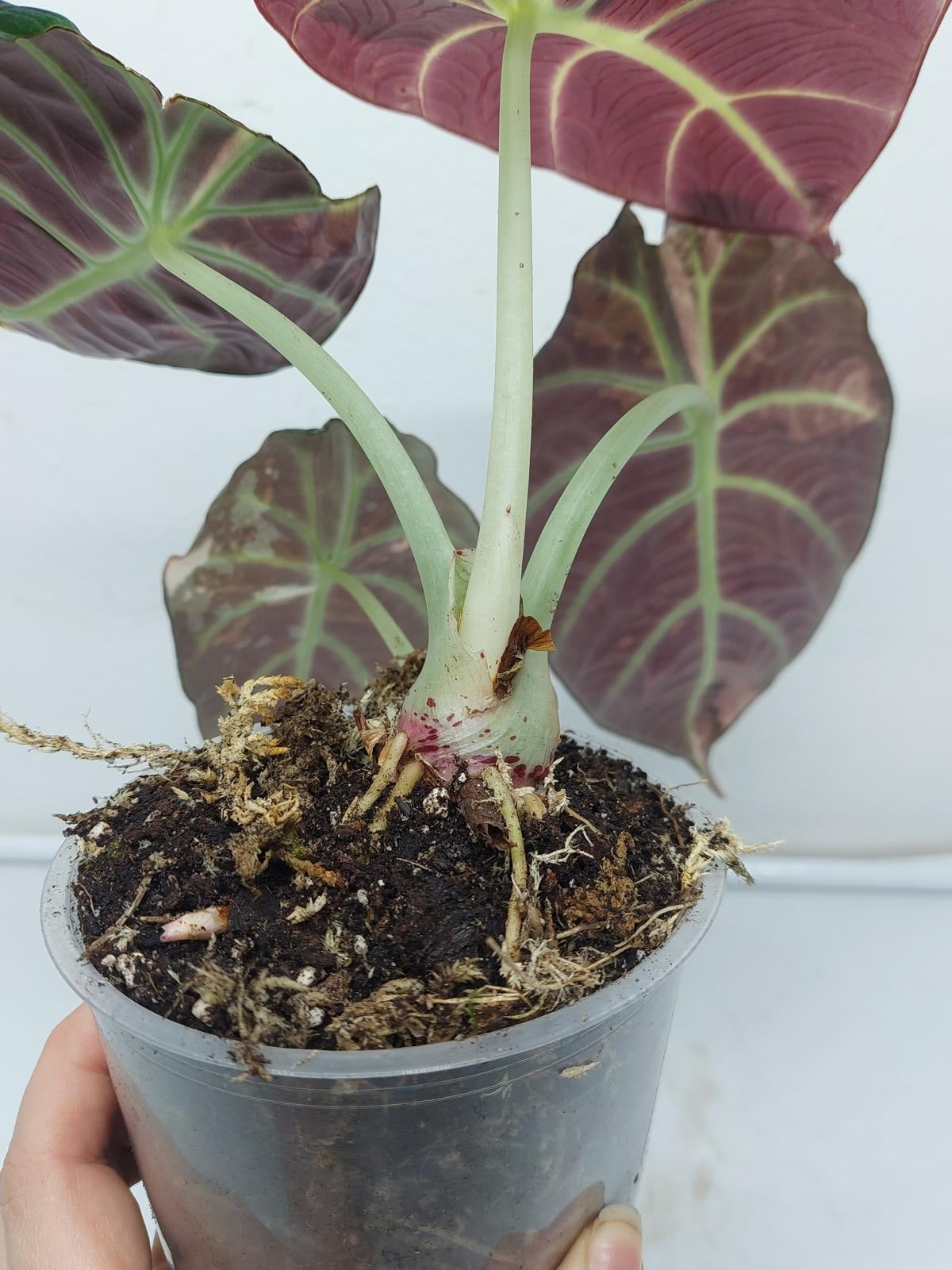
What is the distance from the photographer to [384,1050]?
464mm

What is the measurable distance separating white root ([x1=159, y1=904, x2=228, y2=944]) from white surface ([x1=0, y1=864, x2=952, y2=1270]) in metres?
0.68

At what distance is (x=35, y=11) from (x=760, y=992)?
3.99 ft

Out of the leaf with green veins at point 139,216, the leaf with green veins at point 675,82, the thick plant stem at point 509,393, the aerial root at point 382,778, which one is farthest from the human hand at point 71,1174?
the leaf with green veins at point 675,82

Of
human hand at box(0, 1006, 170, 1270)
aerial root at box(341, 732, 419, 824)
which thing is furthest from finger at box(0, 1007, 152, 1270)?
aerial root at box(341, 732, 419, 824)

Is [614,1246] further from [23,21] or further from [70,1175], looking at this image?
[23,21]

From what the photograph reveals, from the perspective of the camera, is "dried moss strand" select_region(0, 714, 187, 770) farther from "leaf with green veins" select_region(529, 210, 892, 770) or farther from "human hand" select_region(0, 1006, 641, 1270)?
"leaf with green veins" select_region(529, 210, 892, 770)

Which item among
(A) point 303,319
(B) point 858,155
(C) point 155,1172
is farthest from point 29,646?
(B) point 858,155

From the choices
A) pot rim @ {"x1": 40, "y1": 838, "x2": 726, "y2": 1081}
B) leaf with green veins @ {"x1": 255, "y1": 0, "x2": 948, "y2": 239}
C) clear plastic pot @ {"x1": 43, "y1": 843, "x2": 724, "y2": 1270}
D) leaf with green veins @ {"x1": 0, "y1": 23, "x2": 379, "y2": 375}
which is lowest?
clear plastic pot @ {"x1": 43, "y1": 843, "x2": 724, "y2": 1270}

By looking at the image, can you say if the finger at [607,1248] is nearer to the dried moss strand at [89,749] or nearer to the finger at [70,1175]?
the finger at [70,1175]

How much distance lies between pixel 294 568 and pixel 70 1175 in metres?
0.61

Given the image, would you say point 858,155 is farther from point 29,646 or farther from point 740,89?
point 29,646

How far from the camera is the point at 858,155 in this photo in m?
0.80

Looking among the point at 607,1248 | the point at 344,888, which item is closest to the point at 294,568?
the point at 344,888

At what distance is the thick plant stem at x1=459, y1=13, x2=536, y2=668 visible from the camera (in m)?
0.59
